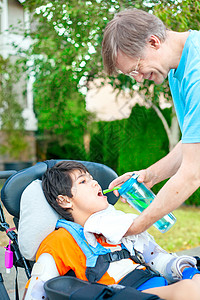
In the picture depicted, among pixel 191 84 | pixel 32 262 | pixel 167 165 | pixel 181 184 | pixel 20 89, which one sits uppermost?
pixel 191 84

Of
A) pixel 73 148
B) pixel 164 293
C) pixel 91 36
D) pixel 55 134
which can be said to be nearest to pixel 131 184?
pixel 164 293

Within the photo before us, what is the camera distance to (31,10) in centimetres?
479

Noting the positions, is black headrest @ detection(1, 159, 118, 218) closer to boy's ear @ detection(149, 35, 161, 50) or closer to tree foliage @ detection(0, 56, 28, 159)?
boy's ear @ detection(149, 35, 161, 50)

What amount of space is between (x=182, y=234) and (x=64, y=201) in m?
3.47

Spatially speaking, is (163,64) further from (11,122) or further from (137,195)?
(11,122)

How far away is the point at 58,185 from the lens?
5.56 feet

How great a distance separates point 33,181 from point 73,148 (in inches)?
260

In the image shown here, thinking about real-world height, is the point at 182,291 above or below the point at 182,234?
above

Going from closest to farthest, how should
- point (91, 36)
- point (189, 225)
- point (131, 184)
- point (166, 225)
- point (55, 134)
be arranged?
point (131, 184), point (166, 225), point (91, 36), point (189, 225), point (55, 134)

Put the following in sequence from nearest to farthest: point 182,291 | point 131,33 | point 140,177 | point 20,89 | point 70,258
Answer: point 182,291, point 131,33, point 70,258, point 140,177, point 20,89

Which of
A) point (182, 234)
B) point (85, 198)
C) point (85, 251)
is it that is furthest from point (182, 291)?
point (182, 234)

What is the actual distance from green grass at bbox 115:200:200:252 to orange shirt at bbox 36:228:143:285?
2623mm

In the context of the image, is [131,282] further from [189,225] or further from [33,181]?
[189,225]

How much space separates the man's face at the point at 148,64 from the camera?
140cm
